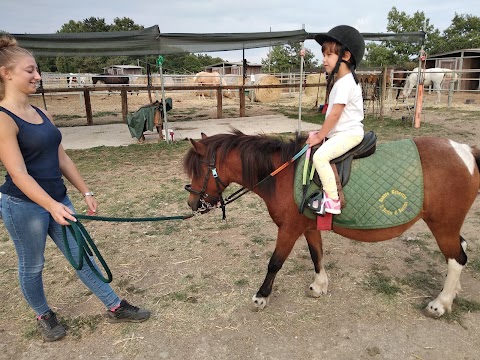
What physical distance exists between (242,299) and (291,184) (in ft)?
3.38

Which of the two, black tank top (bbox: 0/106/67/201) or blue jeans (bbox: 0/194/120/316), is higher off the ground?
black tank top (bbox: 0/106/67/201)

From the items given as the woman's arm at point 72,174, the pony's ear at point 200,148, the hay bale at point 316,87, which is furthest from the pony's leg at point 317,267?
the hay bale at point 316,87

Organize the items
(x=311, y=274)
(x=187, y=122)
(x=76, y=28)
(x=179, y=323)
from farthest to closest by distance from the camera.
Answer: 1. (x=76, y=28)
2. (x=187, y=122)
3. (x=311, y=274)
4. (x=179, y=323)

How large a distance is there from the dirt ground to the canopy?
455 centimetres

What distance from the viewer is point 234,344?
88.5 inches

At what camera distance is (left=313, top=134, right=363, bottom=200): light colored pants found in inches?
86.4

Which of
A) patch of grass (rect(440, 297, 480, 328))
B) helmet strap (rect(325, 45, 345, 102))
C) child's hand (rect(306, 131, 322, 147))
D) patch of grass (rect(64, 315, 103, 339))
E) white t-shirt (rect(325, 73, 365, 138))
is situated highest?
helmet strap (rect(325, 45, 345, 102))

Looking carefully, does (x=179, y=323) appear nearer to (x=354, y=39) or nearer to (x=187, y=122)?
(x=354, y=39)

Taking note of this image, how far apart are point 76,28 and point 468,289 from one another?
59391mm

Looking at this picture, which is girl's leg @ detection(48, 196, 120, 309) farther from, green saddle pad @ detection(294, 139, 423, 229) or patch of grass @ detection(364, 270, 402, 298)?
patch of grass @ detection(364, 270, 402, 298)

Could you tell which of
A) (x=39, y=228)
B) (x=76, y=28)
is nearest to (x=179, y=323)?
(x=39, y=228)

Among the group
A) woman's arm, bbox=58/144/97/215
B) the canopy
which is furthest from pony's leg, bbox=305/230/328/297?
the canopy

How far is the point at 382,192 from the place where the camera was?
7.41ft

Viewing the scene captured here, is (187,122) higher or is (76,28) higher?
(76,28)
